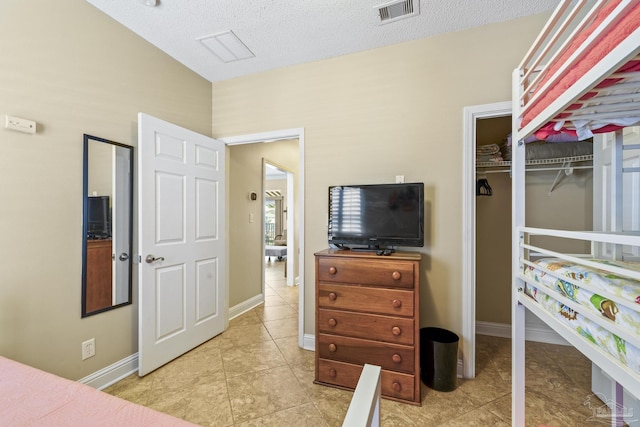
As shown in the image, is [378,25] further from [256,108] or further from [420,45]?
[256,108]

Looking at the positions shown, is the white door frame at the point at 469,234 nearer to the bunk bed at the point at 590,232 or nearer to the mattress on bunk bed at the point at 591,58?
the bunk bed at the point at 590,232

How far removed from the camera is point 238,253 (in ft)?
11.6

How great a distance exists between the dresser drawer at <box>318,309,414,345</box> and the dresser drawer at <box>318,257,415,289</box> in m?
0.23

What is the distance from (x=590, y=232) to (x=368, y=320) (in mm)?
A: 1321

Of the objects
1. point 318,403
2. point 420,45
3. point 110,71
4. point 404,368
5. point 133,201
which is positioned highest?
point 420,45

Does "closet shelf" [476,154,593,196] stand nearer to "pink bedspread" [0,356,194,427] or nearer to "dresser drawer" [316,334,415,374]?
"dresser drawer" [316,334,415,374]

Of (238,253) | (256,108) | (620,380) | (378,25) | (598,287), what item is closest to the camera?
(620,380)

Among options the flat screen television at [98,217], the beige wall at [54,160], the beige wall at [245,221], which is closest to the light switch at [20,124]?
the beige wall at [54,160]

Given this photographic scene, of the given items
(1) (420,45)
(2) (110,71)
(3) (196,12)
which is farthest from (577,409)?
(2) (110,71)

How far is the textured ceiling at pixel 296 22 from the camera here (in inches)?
77.5

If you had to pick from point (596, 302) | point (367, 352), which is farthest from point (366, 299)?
point (596, 302)

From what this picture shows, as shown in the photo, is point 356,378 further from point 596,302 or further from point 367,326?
point 596,302

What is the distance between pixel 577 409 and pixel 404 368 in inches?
44.1

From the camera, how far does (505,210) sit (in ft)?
9.59
